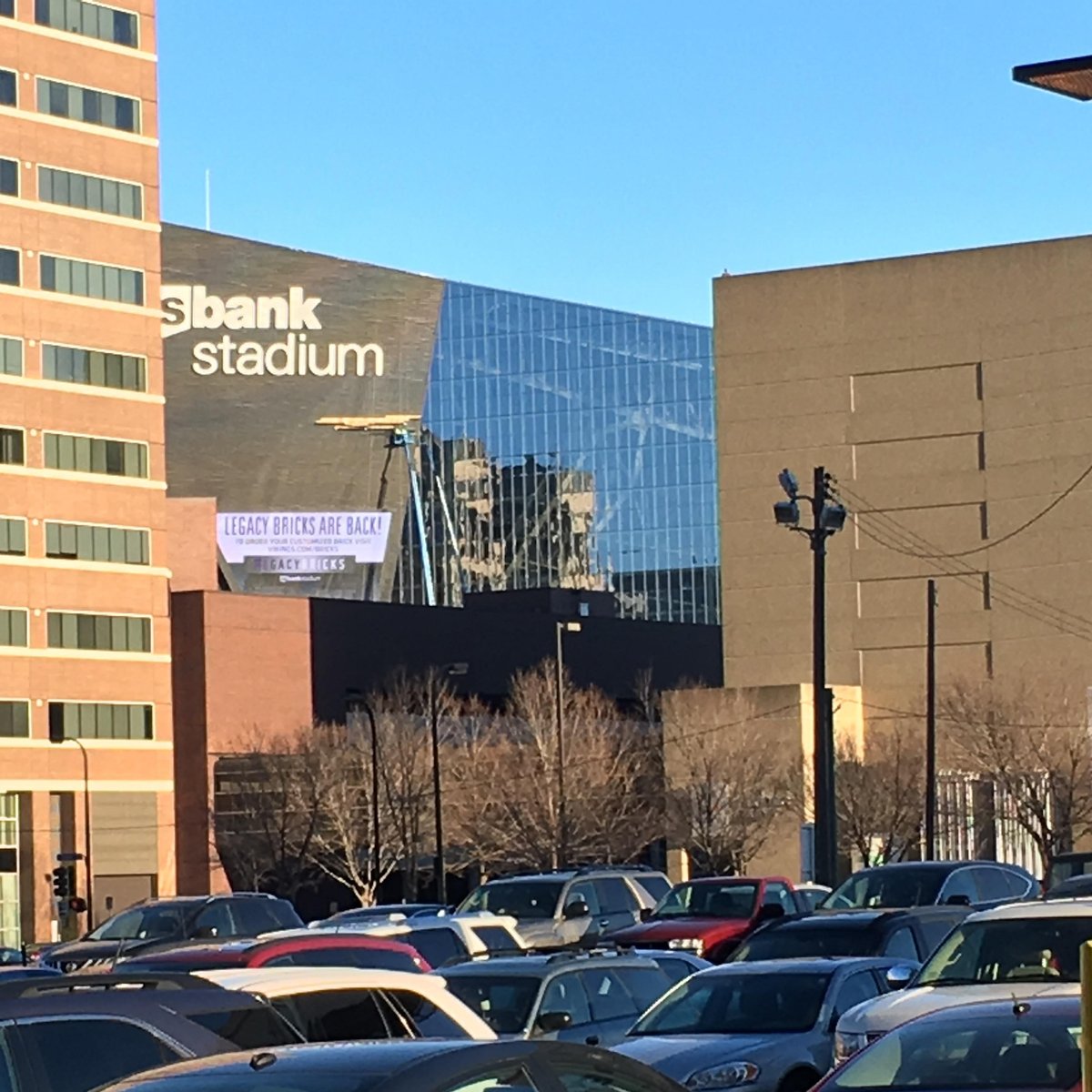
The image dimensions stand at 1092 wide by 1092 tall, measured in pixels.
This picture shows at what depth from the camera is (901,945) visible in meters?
22.0

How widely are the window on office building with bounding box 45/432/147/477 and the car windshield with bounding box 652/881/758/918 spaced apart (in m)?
65.9

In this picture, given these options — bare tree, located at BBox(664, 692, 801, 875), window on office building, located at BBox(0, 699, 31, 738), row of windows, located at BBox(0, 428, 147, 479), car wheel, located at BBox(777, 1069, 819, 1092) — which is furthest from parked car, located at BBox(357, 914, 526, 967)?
row of windows, located at BBox(0, 428, 147, 479)

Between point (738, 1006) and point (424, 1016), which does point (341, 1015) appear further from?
point (738, 1006)

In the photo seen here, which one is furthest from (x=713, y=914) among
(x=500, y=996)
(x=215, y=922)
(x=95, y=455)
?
(x=95, y=455)

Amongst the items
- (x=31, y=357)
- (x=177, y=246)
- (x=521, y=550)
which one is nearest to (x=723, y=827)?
(x=31, y=357)

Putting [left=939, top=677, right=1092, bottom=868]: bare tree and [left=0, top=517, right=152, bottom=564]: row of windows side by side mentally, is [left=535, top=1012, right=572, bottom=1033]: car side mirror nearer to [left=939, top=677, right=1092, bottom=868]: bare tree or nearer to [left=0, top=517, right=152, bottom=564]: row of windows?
[left=939, top=677, right=1092, bottom=868]: bare tree

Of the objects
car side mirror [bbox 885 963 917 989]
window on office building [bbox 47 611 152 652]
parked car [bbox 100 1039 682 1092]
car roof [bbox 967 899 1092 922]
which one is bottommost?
car side mirror [bbox 885 963 917 989]

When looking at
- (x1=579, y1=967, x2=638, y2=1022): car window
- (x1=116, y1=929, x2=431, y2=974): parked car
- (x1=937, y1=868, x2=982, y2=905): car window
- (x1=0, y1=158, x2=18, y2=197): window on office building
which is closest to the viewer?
(x1=116, y1=929, x2=431, y2=974): parked car

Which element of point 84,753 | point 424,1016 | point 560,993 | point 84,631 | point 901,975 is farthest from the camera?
point 84,631

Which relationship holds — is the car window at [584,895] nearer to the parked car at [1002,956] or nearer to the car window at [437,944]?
the car window at [437,944]

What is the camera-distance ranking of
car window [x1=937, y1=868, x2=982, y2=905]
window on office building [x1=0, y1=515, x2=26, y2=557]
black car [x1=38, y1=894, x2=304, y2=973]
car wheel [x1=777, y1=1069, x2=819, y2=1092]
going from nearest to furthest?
car wheel [x1=777, y1=1069, x2=819, y2=1092]
car window [x1=937, y1=868, x2=982, y2=905]
black car [x1=38, y1=894, x2=304, y2=973]
window on office building [x1=0, y1=515, x2=26, y2=557]

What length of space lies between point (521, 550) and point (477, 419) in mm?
8865

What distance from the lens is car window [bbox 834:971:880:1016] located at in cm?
1800

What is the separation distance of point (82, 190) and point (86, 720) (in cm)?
2043
